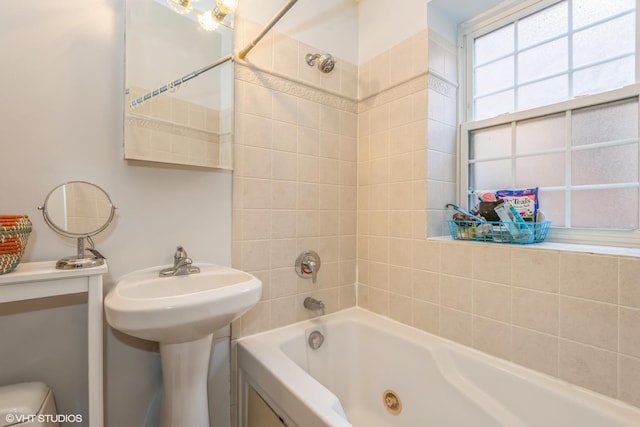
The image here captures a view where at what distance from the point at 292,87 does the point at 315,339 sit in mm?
1261

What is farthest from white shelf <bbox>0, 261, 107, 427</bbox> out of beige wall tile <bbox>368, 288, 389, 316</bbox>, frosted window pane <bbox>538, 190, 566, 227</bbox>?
frosted window pane <bbox>538, 190, 566, 227</bbox>

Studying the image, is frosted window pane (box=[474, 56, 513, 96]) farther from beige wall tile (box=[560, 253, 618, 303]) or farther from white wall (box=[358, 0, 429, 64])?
Answer: beige wall tile (box=[560, 253, 618, 303])

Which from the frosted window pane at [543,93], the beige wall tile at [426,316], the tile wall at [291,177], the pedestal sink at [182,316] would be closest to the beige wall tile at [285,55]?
the tile wall at [291,177]

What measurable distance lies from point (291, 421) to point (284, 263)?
0.65 meters

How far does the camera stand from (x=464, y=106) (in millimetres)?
1517

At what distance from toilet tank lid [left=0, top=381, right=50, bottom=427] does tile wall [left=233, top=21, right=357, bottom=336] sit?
0.62 metres

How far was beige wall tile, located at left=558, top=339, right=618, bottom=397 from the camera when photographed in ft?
2.88

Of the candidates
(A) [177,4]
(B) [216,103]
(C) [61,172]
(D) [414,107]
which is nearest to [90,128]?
(C) [61,172]

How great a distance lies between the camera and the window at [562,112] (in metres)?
1.07

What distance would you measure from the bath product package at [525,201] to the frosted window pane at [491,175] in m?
0.14

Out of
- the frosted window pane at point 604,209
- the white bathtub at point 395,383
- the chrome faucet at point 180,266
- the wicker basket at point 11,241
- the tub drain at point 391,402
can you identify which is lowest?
the tub drain at point 391,402

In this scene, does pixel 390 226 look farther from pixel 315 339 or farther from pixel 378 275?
pixel 315 339

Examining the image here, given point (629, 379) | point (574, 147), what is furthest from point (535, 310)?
point (574, 147)

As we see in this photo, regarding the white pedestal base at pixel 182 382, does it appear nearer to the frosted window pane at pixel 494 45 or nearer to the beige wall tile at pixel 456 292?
the beige wall tile at pixel 456 292
